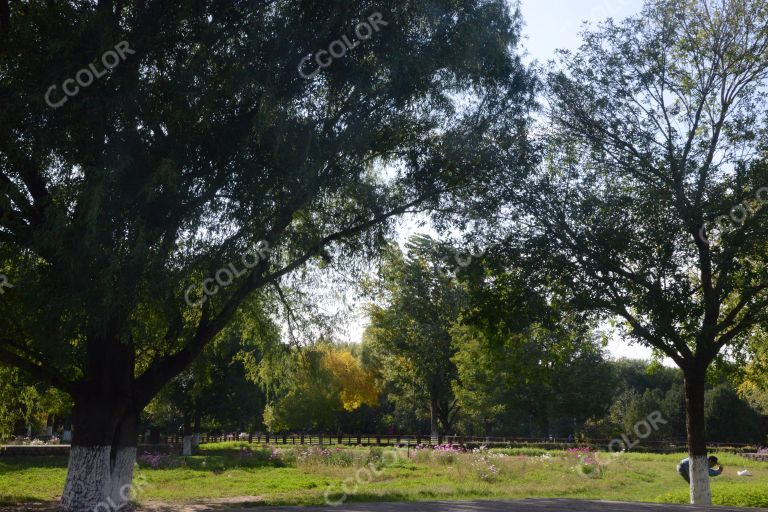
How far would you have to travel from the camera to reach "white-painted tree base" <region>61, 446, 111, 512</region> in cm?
1206

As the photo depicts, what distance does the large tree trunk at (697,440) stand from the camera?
15.0 metres

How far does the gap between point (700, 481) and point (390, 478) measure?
10608 mm

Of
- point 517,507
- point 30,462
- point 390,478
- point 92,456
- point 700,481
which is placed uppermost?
point 92,456

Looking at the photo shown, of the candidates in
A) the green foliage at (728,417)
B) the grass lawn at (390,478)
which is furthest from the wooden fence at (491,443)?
the green foliage at (728,417)

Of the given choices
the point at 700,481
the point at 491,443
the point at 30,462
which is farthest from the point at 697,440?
the point at 491,443

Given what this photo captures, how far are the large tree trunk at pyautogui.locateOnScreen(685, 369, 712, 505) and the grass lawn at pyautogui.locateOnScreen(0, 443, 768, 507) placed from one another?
114 centimetres

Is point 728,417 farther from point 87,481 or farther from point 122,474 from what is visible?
point 87,481

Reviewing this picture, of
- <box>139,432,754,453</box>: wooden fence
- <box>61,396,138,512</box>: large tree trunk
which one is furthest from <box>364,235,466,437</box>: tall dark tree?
<box>61,396,138,512</box>: large tree trunk

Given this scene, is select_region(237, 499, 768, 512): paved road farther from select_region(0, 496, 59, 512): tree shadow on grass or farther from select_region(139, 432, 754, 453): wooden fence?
select_region(139, 432, 754, 453): wooden fence

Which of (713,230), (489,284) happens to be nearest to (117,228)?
(489,284)

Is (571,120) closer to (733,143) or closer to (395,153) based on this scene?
(733,143)

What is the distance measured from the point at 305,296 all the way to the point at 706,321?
9.04 meters

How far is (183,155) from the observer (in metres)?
11.5

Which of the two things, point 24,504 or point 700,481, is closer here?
point 700,481
